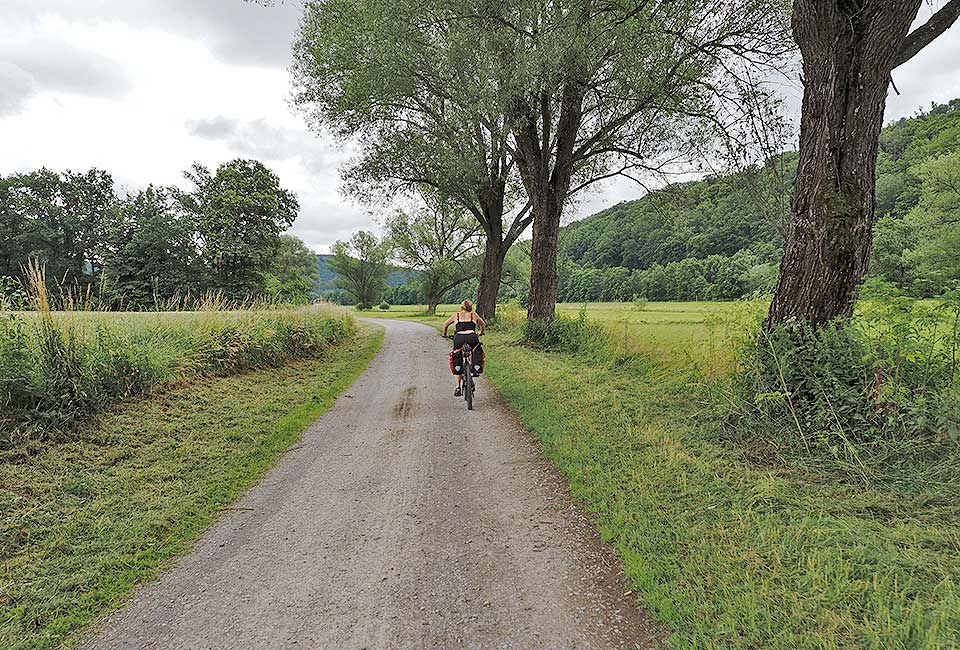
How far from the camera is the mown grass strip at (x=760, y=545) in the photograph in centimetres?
211

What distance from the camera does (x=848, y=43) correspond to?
4.44 meters

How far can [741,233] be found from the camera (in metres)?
24.4

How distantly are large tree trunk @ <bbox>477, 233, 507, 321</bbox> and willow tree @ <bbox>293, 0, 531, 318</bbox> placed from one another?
5 cm

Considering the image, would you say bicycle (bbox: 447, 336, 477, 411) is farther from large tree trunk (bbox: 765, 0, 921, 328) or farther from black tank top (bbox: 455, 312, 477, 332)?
large tree trunk (bbox: 765, 0, 921, 328)

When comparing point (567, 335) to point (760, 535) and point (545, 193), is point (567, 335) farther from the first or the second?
point (760, 535)

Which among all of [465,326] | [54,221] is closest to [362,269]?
[54,221]

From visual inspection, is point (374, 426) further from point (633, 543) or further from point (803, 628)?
point (803, 628)

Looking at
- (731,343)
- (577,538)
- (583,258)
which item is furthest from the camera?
(583,258)

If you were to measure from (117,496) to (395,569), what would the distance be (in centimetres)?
296

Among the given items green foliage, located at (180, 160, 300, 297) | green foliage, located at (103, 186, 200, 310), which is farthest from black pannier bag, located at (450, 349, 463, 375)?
green foliage, located at (103, 186, 200, 310)

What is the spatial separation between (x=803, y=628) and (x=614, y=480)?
1.97m

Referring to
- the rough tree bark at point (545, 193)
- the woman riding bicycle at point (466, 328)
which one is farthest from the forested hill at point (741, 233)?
the woman riding bicycle at point (466, 328)

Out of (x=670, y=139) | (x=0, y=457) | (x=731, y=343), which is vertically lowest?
(x=0, y=457)

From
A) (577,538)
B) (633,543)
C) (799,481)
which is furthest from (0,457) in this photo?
(799,481)
